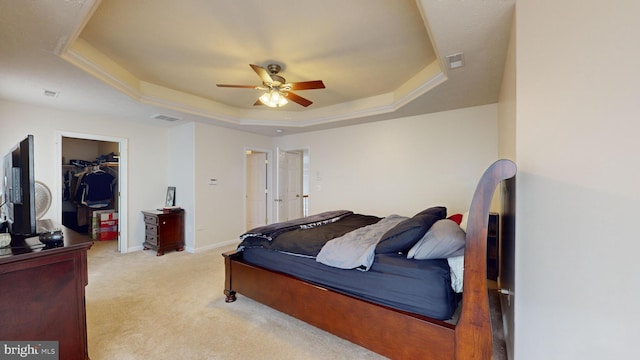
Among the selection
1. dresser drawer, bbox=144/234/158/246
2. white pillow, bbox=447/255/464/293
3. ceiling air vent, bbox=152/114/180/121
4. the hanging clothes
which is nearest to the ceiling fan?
ceiling air vent, bbox=152/114/180/121

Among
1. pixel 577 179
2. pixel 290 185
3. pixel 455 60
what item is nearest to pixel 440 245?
pixel 577 179

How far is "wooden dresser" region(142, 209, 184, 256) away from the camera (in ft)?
14.1

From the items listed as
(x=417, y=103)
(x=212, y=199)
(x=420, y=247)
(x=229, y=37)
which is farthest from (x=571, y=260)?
(x=212, y=199)

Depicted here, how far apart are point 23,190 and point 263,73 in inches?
77.1

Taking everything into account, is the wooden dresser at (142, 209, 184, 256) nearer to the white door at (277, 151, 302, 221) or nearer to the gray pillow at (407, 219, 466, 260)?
the white door at (277, 151, 302, 221)

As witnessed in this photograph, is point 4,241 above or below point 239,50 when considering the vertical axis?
below

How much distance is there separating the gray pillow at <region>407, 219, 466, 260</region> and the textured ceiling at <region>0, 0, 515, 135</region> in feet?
4.73

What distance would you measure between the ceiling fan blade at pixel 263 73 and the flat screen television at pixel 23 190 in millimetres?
1653

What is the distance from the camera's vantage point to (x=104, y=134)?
4.18 metres

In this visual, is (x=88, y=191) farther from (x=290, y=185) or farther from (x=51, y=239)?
(x=51, y=239)

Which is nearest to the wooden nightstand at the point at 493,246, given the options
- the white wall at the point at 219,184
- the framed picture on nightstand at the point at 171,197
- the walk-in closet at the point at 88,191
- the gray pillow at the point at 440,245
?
the gray pillow at the point at 440,245

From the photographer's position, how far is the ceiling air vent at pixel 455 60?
7.20 ft

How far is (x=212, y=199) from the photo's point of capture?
15.6ft

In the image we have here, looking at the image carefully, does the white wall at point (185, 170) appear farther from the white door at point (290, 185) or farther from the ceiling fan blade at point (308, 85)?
the ceiling fan blade at point (308, 85)
